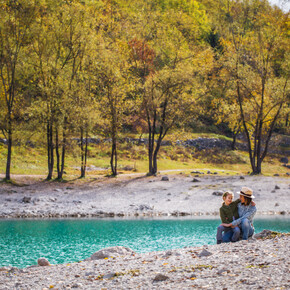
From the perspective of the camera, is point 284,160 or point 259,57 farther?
point 284,160

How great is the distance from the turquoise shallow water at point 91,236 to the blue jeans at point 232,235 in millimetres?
4605

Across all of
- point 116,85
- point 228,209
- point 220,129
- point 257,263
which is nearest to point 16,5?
point 116,85

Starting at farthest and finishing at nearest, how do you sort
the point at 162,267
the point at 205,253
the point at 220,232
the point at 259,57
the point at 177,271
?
the point at 259,57 < the point at 220,232 < the point at 205,253 < the point at 162,267 < the point at 177,271

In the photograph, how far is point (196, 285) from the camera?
8320 millimetres

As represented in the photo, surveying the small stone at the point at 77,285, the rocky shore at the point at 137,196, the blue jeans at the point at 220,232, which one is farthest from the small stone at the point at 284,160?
the small stone at the point at 77,285

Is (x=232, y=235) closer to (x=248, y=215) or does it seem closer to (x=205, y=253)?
(x=248, y=215)

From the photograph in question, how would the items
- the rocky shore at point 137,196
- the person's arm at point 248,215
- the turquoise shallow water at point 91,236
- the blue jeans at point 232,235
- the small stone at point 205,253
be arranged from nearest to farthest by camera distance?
the small stone at point 205,253 < the person's arm at point 248,215 < the blue jeans at point 232,235 < the turquoise shallow water at point 91,236 < the rocky shore at point 137,196

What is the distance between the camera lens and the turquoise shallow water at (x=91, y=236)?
16562 millimetres

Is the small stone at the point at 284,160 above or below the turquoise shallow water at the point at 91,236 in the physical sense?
above

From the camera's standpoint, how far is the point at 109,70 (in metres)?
37.6

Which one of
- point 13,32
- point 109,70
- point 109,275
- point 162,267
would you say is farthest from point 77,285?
point 109,70

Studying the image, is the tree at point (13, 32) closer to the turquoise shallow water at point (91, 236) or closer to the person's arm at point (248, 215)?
the turquoise shallow water at point (91, 236)

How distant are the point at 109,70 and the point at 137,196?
1283 centimetres

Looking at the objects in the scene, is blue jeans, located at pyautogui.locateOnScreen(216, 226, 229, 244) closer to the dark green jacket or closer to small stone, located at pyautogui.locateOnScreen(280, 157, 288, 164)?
the dark green jacket
